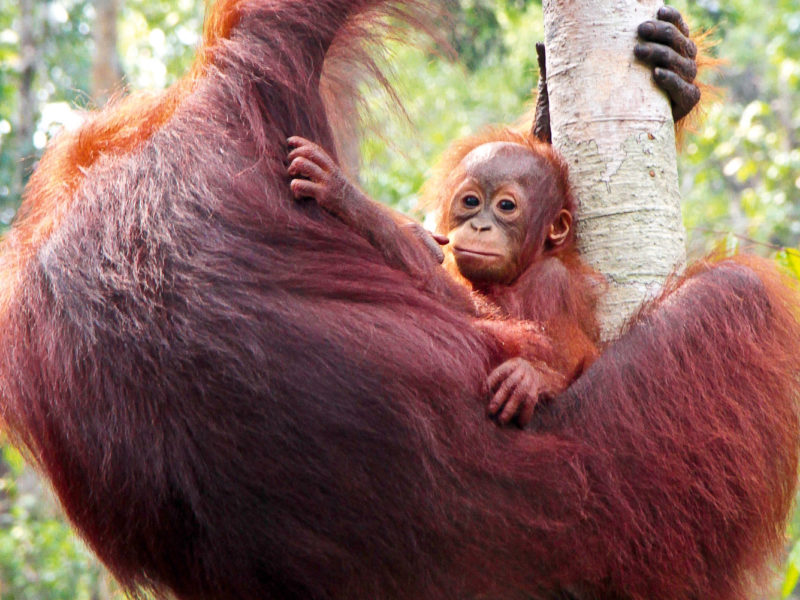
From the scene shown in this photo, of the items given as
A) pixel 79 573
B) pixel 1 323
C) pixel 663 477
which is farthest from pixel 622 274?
pixel 79 573

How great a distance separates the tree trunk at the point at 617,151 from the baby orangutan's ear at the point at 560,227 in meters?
0.43

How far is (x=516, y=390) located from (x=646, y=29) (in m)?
1.37

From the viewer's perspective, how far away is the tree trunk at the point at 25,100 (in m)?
9.96

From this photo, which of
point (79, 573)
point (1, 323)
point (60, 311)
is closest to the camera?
point (60, 311)

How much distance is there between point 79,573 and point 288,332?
9.56 meters

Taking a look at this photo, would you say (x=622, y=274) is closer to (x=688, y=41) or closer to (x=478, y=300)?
(x=478, y=300)

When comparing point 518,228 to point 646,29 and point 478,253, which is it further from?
point 646,29

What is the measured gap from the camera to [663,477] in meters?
2.43

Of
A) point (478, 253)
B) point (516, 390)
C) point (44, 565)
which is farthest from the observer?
point (44, 565)

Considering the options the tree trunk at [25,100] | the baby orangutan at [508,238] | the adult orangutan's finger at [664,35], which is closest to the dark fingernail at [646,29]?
the adult orangutan's finger at [664,35]

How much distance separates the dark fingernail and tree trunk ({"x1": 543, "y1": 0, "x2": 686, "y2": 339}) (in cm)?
2

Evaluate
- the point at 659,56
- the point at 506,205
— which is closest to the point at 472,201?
the point at 506,205

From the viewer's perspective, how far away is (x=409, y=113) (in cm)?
336

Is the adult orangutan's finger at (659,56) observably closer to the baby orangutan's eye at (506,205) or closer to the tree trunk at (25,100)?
the baby orangutan's eye at (506,205)
